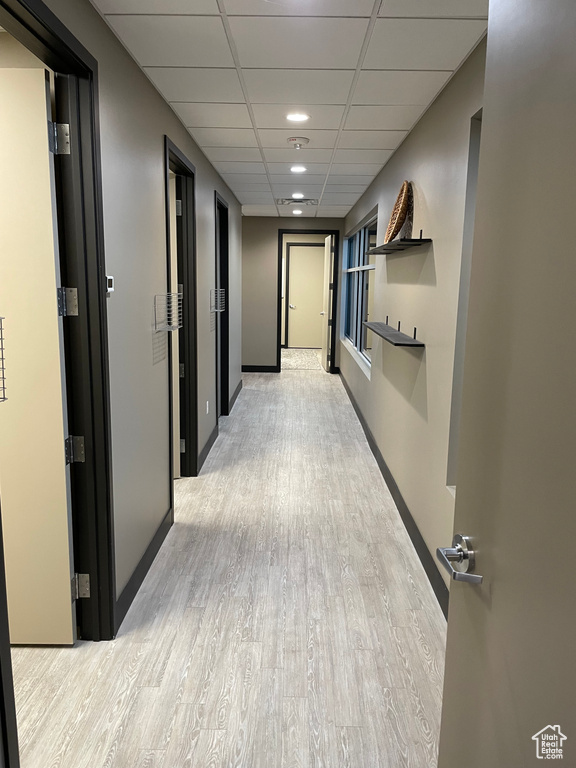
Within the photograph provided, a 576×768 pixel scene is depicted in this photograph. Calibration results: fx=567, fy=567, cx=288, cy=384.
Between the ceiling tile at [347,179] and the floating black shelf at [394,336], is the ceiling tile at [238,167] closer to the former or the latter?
the ceiling tile at [347,179]

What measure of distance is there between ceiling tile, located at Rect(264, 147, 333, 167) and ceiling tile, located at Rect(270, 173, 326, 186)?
1.56 feet

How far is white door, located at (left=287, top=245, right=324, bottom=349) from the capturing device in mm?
10430

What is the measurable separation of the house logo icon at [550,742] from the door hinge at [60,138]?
186 cm

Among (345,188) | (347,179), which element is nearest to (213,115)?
(347,179)

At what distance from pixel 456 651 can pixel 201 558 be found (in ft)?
5.96

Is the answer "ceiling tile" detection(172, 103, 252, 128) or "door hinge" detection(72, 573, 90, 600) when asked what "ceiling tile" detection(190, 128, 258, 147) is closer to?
"ceiling tile" detection(172, 103, 252, 128)

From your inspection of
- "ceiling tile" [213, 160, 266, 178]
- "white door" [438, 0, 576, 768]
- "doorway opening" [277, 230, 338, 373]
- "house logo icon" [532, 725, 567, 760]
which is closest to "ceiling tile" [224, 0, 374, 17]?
"white door" [438, 0, 576, 768]

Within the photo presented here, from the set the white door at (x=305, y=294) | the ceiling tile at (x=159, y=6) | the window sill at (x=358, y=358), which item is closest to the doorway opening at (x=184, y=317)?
the ceiling tile at (x=159, y=6)

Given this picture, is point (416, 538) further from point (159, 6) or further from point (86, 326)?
point (159, 6)

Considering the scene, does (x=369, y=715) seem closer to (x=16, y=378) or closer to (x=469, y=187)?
(x=16, y=378)

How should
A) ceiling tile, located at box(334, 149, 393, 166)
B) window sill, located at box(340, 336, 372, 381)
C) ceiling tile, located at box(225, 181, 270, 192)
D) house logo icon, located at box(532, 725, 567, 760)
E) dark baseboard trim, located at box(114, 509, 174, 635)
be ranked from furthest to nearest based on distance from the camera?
1. window sill, located at box(340, 336, 372, 381)
2. ceiling tile, located at box(225, 181, 270, 192)
3. ceiling tile, located at box(334, 149, 393, 166)
4. dark baseboard trim, located at box(114, 509, 174, 635)
5. house logo icon, located at box(532, 725, 567, 760)

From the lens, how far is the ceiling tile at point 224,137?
10.4ft

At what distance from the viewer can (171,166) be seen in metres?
3.17

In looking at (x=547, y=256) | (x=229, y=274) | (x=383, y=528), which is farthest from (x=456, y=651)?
(x=229, y=274)
